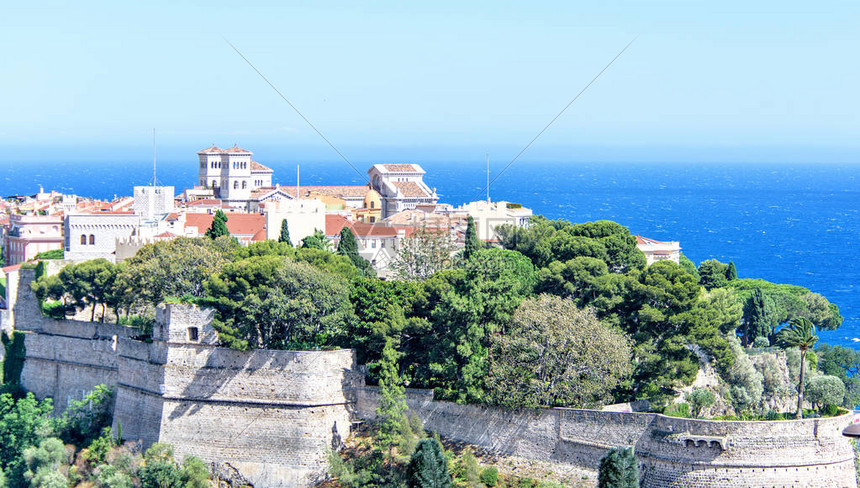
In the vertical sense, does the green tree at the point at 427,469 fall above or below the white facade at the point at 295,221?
below

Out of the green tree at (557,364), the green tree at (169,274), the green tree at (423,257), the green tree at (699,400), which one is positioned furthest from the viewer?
the green tree at (423,257)

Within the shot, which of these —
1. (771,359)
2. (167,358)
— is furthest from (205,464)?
(771,359)

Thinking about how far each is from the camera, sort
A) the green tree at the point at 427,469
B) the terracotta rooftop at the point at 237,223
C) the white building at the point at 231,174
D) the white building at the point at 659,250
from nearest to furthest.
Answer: the green tree at the point at 427,469
the white building at the point at 659,250
the terracotta rooftop at the point at 237,223
the white building at the point at 231,174

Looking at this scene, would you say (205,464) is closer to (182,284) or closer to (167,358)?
(167,358)

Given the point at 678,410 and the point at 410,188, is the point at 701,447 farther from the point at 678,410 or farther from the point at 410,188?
the point at 410,188

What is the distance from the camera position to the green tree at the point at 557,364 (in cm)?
4575

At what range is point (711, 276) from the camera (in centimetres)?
7425

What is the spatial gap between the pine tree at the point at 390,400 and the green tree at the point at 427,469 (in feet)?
6.04

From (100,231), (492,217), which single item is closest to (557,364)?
(492,217)

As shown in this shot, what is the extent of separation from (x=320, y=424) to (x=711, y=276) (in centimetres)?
3379

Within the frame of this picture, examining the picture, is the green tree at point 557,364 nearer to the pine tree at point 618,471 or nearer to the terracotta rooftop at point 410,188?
the pine tree at point 618,471

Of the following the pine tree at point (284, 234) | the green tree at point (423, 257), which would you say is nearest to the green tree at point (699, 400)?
the green tree at point (423, 257)

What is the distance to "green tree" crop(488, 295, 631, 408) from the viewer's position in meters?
45.8

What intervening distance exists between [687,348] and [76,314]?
1205 inches
